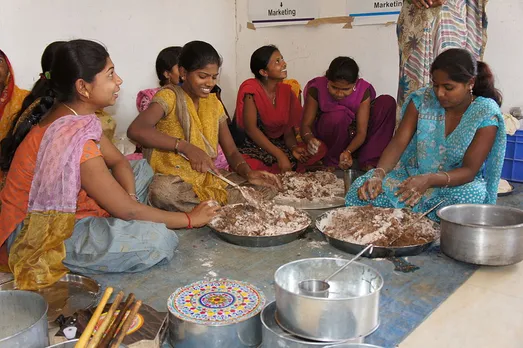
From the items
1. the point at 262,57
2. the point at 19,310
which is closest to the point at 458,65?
the point at 262,57

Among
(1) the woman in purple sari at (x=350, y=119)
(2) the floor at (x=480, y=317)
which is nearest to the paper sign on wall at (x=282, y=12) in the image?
(1) the woman in purple sari at (x=350, y=119)

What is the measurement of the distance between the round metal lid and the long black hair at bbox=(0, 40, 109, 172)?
123cm

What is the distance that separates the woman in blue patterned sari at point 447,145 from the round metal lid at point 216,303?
134 centimetres

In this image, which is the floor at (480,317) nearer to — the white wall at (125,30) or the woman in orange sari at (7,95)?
the woman in orange sari at (7,95)

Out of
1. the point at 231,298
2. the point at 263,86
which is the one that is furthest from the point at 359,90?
the point at 231,298

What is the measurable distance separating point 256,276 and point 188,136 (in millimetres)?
1433

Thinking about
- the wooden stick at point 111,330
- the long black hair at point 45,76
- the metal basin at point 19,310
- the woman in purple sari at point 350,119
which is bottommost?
the metal basin at point 19,310

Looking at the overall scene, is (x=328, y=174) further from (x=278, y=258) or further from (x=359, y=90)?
(x=278, y=258)

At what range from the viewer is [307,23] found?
6094 mm

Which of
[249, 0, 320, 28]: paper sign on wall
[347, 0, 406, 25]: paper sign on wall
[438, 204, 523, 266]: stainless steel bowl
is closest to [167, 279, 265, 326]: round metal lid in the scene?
[438, 204, 523, 266]: stainless steel bowl

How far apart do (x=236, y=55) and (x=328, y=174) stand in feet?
9.62

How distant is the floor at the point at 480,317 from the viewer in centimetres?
206

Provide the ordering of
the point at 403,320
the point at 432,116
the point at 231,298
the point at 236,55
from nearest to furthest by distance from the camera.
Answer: the point at 231,298 → the point at 403,320 → the point at 432,116 → the point at 236,55

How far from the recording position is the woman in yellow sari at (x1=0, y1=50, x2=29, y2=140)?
3.68m
